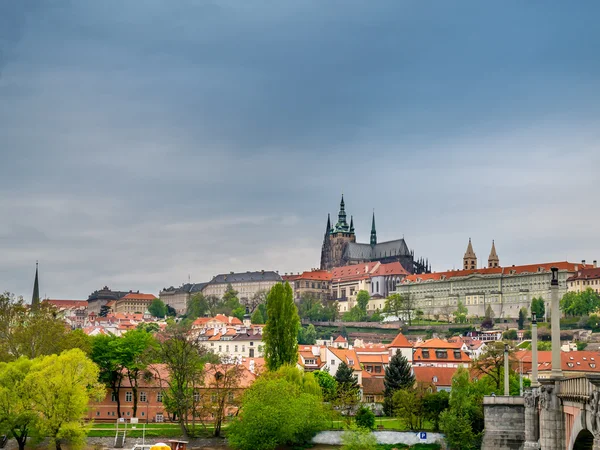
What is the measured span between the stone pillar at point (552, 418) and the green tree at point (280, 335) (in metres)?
42.1

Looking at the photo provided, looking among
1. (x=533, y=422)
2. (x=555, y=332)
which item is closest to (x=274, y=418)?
(x=533, y=422)

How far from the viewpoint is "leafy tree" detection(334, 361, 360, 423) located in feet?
241

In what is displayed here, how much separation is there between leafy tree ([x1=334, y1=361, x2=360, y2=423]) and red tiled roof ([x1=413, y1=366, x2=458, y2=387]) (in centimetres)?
705

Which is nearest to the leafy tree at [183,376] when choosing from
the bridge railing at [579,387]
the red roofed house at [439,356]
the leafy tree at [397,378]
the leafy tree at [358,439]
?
the leafy tree at [358,439]

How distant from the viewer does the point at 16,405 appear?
60.4 meters

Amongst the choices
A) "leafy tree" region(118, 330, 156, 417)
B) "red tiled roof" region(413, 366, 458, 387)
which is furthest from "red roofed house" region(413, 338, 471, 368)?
"leafy tree" region(118, 330, 156, 417)

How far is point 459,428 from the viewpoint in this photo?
58.3 metres

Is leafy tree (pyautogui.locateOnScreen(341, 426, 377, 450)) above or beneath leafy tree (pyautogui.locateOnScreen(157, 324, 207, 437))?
beneath

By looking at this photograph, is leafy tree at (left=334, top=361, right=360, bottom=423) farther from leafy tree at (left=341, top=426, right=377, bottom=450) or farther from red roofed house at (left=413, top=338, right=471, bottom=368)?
red roofed house at (left=413, top=338, right=471, bottom=368)

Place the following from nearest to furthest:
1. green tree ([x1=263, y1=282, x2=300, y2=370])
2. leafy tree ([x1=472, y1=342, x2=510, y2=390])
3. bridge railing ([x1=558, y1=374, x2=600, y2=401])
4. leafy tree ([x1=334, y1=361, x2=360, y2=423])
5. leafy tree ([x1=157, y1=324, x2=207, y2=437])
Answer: bridge railing ([x1=558, y1=374, x2=600, y2=401]), leafy tree ([x1=157, y1=324, x2=207, y2=437]), leafy tree ([x1=472, y1=342, x2=510, y2=390]), leafy tree ([x1=334, y1=361, x2=360, y2=423]), green tree ([x1=263, y1=282, x2=300, y2=370])

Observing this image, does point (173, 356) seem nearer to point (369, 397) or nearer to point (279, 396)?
point (279, 396)

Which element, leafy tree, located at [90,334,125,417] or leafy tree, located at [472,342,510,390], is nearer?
leafy tree, located at [472,342,510,390]

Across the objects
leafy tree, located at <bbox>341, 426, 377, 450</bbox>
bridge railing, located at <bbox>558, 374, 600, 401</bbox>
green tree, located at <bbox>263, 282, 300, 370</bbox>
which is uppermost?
green tree, located at <bbox>263, 282, 300, 370</bbox>

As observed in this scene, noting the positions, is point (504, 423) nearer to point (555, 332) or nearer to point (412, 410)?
point (555, 332)
